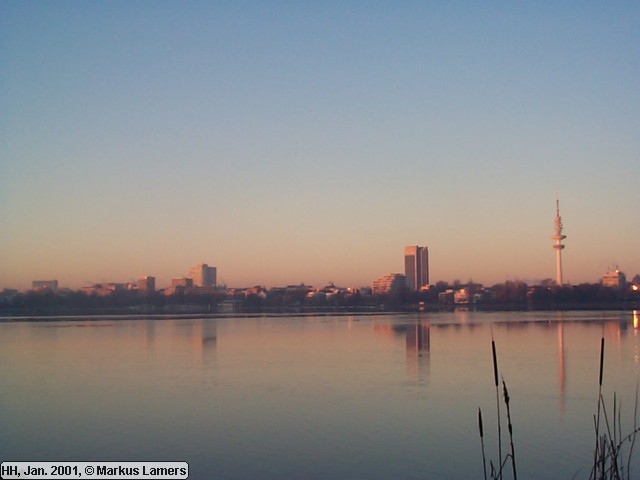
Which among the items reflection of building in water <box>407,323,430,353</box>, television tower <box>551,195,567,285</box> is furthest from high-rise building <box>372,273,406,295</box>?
reflection of building in water <box>407,323,430,353</box>

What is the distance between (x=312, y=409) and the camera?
40.2 ft

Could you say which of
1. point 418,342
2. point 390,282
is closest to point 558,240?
point 390,282

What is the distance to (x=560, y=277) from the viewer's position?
110812mm

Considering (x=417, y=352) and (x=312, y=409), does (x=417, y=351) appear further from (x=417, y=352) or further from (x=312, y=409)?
(x=312, y=409)

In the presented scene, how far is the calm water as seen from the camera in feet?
29.2

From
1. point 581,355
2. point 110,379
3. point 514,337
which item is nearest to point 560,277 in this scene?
point 514,337

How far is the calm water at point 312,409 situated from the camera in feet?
29.2

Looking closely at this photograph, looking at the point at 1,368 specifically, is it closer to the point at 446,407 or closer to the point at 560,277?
the point at 446,407

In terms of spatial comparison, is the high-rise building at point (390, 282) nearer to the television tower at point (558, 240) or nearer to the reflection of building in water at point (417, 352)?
the television tower at point (558, 240)

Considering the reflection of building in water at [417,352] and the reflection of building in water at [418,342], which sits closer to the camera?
the reflection of building in water at [417,352]

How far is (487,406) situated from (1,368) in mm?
13153

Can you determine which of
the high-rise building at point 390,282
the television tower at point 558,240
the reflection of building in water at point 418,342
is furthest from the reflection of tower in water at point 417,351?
the high-rise building at point 390,282

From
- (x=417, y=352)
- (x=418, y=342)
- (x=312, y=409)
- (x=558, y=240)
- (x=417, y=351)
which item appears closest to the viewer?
(x=312, y=409)

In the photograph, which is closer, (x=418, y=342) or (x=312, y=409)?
(x=312, y=409)
